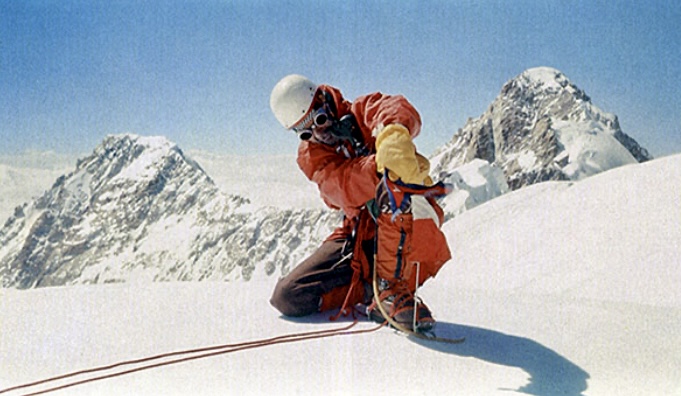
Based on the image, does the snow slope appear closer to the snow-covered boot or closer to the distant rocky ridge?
the snow-covered boot

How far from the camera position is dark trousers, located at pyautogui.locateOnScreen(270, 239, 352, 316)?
148 inches

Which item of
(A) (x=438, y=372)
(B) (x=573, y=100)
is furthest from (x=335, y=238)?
(B) (x=573, y=100)

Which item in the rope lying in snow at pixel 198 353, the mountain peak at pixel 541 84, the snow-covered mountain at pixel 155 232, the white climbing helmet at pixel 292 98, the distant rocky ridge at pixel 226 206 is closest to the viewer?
the rope lying in snow at pixel 198 353

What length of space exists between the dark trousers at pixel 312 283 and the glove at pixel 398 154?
1.04 meters

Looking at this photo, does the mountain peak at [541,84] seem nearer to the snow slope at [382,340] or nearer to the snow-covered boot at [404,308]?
the snow slope at [382,340]

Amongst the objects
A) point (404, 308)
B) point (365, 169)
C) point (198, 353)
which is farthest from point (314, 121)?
point (198, 353)

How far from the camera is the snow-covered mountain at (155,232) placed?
5089 inches

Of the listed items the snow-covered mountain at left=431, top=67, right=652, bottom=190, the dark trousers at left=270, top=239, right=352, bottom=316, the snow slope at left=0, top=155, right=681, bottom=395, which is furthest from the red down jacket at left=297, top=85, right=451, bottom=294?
the snow-covered mountain at left=431, top=67, right=652, bottom=190

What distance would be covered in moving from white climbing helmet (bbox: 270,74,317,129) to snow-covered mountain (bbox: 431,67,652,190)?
75504 mm

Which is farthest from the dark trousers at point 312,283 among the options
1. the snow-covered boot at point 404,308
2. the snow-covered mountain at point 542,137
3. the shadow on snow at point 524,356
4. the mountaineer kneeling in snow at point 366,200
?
the snow-covered mountain at point 542,137

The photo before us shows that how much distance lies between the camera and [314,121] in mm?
3465

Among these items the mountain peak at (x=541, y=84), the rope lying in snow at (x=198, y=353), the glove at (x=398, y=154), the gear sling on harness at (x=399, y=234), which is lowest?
the rope lying in snow at (x=198, y=353)

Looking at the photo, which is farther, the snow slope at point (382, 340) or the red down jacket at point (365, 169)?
the red down jacket at point (365, 169)

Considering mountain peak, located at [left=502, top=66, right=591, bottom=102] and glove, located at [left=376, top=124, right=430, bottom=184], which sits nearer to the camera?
glove, located at [left=376, top=124, right=430, bottom=184]
